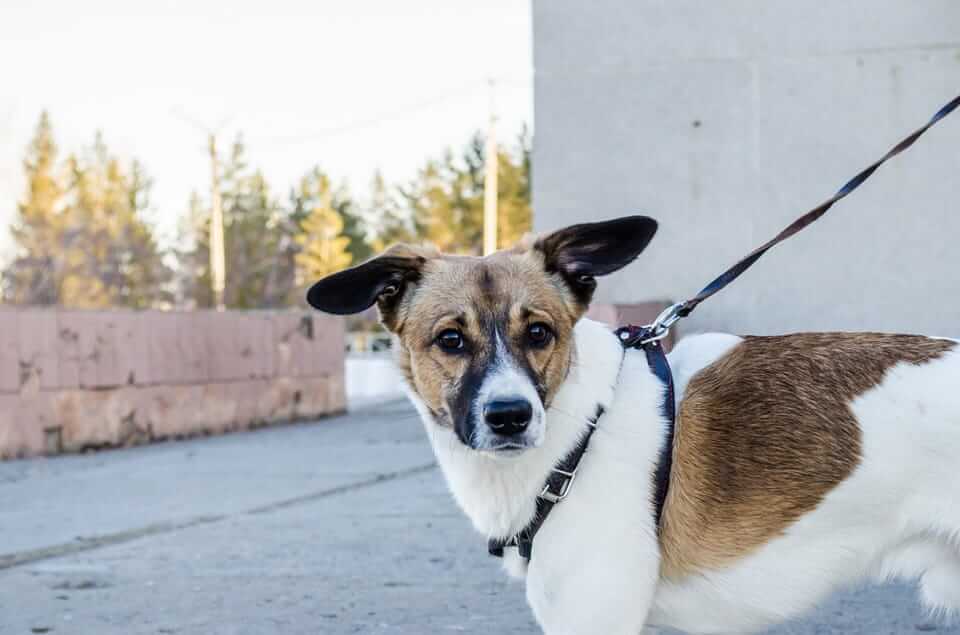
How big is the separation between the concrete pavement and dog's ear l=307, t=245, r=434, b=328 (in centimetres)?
146

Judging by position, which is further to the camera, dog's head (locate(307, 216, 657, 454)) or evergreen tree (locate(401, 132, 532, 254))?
evergreen tree (locate(401, 132, 532, 254))

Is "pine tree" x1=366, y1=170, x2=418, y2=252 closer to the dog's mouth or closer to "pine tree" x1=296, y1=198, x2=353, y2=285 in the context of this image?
"pine tree" x1=296, y1=198, x2=353, y2=285

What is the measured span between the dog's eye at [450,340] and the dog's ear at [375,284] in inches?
11.0

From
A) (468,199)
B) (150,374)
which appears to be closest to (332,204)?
(468,199)

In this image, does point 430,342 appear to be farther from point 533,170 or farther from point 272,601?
point 533,170


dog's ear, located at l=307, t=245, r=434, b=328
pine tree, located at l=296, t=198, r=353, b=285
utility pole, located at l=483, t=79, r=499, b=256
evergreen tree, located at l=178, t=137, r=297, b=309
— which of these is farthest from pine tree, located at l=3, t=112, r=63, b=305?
dog's ear, located at l=307, t=245, r=434, b=328

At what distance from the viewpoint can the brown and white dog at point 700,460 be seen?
3.06 m

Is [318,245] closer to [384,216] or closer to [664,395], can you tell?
[384,216]

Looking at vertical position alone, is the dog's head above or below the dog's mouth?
above

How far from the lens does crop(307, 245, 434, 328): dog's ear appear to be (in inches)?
135

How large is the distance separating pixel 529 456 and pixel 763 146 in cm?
854

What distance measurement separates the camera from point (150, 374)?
41.4ft

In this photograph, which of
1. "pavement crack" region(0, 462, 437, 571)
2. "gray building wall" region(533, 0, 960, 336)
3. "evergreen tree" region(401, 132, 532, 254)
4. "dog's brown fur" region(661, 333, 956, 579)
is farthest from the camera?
"evergreen tree" region(401, 132, 532, 254)

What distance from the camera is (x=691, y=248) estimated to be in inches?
448
